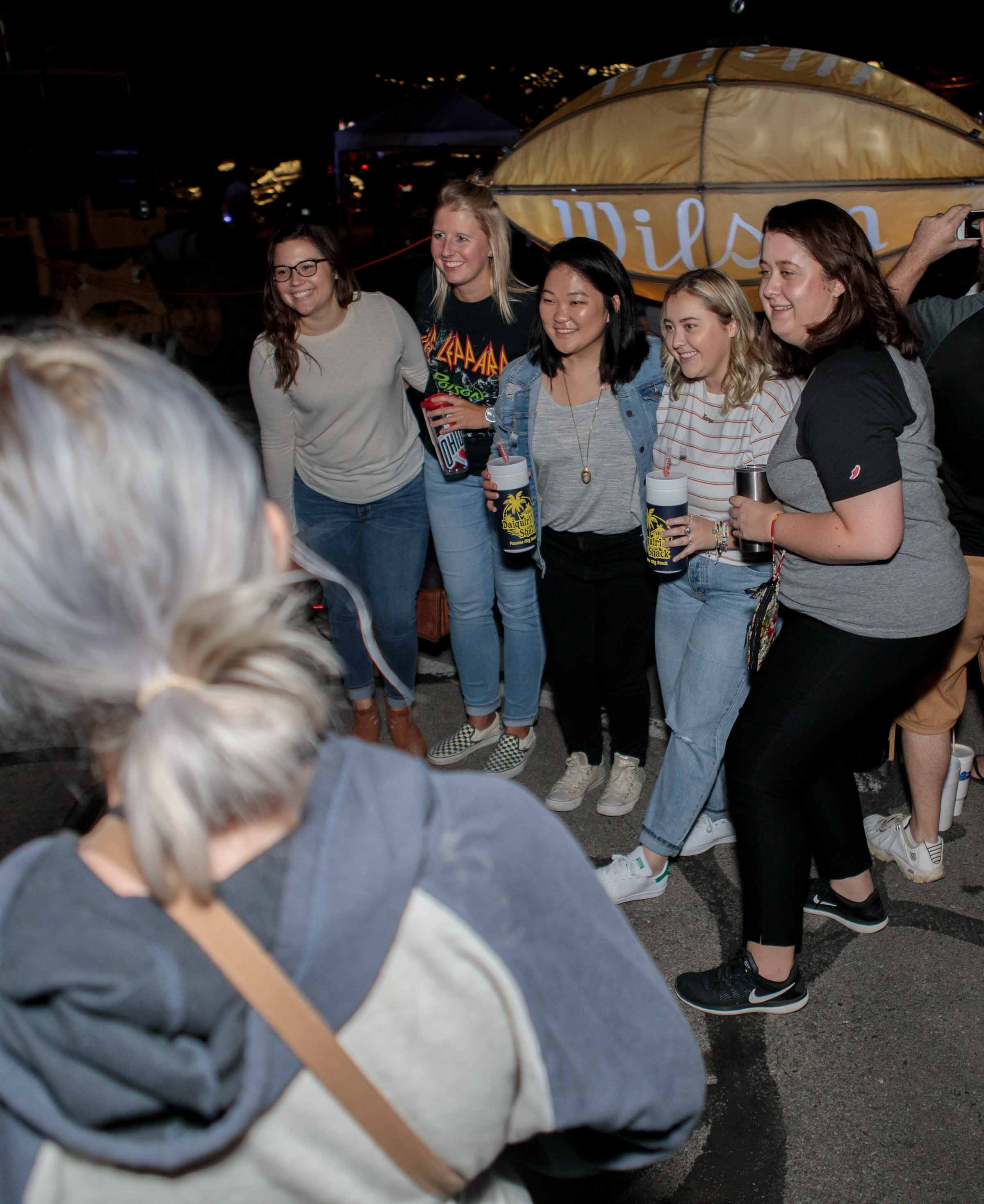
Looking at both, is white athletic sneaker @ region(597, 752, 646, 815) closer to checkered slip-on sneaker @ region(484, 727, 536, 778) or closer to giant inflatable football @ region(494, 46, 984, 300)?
checkered slip-on sneaker @ region(484, 727, 536, 778)

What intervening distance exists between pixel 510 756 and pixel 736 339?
1939 mm

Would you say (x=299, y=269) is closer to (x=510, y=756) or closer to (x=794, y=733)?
(x=510, y=756)

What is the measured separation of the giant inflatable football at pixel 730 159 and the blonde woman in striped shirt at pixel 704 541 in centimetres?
106

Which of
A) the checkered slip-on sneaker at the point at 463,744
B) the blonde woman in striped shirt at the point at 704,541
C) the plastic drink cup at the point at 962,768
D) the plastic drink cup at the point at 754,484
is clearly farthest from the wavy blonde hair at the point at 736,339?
the checkered slip-on sneaker at the point at 463,744

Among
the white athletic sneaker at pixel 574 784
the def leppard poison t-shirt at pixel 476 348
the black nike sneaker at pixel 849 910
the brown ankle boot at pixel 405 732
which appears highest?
the def leppard poison t-shirt at pixel 476 348

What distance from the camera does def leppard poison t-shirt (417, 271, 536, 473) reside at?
3.66m

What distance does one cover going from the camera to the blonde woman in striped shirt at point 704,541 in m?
2.93

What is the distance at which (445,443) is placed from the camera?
3.49 meters

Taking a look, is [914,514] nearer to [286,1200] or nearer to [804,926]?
[804,926]

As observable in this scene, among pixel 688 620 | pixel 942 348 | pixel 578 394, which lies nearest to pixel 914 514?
pixel 942 348

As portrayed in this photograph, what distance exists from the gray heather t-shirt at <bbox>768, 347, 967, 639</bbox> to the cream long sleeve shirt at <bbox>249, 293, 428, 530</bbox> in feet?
5.79

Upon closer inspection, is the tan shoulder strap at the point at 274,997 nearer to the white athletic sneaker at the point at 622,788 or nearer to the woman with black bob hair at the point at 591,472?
the woman with black bob hair at the point at 591,472

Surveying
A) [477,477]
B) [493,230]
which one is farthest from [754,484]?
[493,230]

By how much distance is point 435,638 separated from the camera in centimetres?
461
